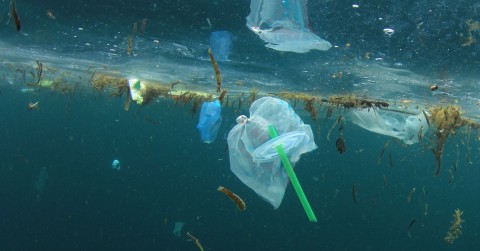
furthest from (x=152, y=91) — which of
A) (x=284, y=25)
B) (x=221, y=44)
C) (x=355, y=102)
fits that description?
(x=284, y=25)

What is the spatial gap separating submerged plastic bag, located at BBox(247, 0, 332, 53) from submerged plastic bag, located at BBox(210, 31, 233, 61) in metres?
0.86

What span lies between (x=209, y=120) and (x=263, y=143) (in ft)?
12.2

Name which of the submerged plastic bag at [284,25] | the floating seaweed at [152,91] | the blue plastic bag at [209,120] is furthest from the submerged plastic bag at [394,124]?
the floating seaweed at [152,91]

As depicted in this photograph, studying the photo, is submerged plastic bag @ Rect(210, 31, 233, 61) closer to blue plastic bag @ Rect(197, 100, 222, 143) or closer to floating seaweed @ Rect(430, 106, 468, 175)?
blue plastic bag @ Rect(197, 100, 222, 143)

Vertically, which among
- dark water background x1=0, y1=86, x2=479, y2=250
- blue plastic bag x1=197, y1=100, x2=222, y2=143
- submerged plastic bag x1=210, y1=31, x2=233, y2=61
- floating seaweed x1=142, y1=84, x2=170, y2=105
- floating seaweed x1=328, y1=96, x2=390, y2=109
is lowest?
dark water background x1=0, y1=86, x2=479, y2=250

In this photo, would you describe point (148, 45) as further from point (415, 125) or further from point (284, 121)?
point (415, 125)

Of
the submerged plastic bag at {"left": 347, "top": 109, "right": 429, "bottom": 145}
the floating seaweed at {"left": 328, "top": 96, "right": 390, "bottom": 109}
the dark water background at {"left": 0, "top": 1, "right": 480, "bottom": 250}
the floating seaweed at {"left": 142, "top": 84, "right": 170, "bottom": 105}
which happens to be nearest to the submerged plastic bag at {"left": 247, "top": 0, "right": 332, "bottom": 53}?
the dark water background at {"left": 0, "top": 1, "right": 480, "bottom": 250}

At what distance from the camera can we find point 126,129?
124688 millimetres

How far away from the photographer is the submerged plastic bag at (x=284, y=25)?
17.7 feet

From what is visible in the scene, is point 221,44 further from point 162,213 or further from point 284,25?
point 162,213

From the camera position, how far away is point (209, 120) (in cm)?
809

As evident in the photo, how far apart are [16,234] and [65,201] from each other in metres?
5.29

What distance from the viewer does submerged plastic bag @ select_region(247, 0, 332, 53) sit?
212 inches

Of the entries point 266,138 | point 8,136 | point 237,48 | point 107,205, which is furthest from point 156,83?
point 8,136
